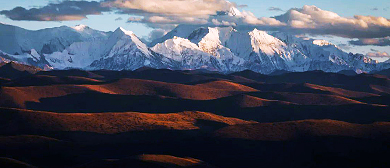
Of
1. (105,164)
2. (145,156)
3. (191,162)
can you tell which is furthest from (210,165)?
(105,164)

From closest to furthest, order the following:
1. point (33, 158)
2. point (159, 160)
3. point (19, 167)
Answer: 1. point (19, 167)
2. point (159, 160)
3. point (33, 158)

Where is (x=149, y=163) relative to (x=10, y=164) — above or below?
below

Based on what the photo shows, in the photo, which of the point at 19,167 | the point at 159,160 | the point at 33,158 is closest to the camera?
the point at 19,167

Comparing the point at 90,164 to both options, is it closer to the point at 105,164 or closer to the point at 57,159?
the point at 105,164

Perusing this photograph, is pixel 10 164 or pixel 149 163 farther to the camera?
pixel 149 163

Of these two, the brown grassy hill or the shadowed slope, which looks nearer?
the shadowed slope

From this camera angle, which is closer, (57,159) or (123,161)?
(123,161)

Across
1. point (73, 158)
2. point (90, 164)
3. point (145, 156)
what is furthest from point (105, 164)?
point (73, 158)

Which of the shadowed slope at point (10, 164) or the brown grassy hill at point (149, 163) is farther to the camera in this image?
the brown grassy hill at point (149, 163)

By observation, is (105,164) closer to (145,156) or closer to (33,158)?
(145,156)
